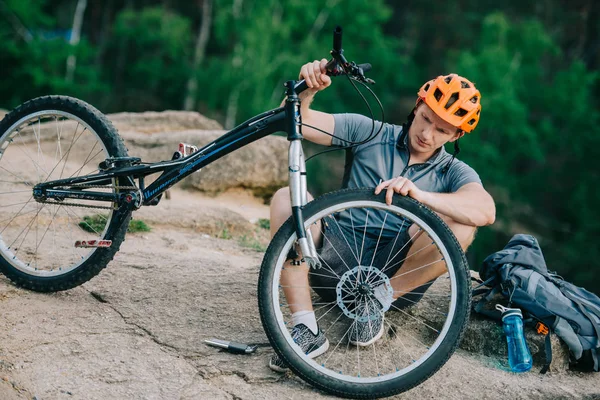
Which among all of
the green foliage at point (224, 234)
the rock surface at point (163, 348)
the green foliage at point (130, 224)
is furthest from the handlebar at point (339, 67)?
the green foliage at point (224, 234)

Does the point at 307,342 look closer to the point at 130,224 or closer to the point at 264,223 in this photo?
the point at 130,224

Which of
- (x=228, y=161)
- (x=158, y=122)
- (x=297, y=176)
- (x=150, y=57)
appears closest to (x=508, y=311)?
(x=297, y=176)

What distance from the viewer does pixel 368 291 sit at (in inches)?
110

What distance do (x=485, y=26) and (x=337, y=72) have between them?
→ 22531 millimetres

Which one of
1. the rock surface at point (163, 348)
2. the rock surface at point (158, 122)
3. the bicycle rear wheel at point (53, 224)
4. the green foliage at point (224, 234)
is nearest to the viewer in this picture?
the rock surface at point (163, 348)

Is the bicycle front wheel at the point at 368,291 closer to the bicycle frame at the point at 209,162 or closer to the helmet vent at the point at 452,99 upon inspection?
the bicycle frame at the point at 209,162

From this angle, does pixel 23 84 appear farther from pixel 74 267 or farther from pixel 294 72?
pixel 74 267

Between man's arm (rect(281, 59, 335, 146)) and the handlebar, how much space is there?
0.11 ft

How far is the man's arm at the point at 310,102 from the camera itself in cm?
284

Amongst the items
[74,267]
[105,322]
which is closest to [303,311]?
[105,322]

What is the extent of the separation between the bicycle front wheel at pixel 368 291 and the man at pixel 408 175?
1 cm

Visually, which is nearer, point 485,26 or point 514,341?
point 514,341

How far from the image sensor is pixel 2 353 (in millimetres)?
2650

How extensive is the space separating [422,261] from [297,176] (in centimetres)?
73
